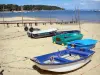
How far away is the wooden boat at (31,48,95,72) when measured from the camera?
412 inches

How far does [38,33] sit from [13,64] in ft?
33.9

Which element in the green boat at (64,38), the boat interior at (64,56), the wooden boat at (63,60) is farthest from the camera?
the green boat at (64,38)

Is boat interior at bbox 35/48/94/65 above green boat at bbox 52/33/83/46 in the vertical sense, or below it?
above

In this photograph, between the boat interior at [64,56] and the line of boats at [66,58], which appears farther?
the boat interior at [64,56]

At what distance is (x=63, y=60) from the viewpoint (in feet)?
36.9

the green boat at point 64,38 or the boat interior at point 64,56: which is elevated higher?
the boat interior at point 64,56

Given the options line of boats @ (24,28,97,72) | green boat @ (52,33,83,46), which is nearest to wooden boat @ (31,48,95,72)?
line of boats @ (24,28,97,72)

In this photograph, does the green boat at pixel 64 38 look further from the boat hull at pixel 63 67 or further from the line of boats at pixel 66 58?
the boat hull at pixel 63 67

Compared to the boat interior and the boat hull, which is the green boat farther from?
the boat hull

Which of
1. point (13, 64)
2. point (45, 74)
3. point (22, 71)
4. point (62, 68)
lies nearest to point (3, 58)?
point (13, 64)

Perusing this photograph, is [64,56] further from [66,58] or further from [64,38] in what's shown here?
[64,38]

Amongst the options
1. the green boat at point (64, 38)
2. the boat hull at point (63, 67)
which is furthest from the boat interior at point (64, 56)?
the green boat at point (64, 38)

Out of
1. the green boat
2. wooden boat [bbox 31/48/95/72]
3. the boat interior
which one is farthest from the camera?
the green boat

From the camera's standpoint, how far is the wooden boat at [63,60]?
10461 mm
